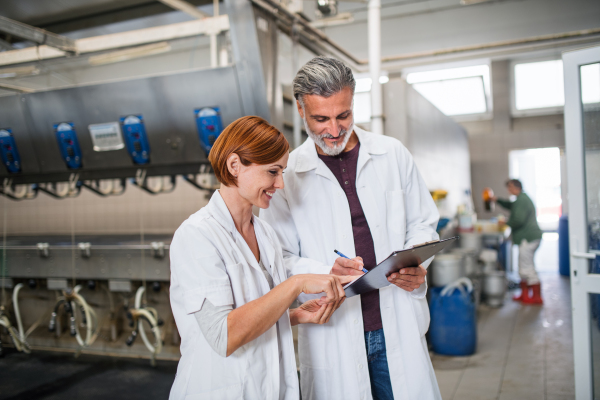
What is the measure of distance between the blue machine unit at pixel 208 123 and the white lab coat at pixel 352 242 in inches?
68.6

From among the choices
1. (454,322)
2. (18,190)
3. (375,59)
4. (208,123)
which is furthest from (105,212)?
(454,322)

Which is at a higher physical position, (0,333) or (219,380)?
(219,380)

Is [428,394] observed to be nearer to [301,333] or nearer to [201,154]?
[301,333]

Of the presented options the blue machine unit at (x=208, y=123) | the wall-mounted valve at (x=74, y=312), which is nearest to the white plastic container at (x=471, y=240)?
the blue machine unit at (x=208, y=123)

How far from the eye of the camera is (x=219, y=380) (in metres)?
1.07

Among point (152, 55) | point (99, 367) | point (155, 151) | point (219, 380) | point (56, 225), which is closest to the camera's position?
point (219, 380)

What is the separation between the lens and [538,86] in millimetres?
9234

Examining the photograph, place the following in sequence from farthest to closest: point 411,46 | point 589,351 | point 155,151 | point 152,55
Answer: point 411,46 < point 152,55 < point 155,151 < point 589,351

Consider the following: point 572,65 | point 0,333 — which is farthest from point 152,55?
point 572,65

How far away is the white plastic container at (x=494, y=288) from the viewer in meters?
5.49

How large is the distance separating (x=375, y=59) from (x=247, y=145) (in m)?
2.43

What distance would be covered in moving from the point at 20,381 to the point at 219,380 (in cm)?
282

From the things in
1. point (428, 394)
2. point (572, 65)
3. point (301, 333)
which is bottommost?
point (428, 394)

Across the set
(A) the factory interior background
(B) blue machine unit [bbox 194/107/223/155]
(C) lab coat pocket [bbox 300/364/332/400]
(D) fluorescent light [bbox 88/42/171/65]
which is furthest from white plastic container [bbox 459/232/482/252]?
(C) lab coat pocket [bbox 300/364/332/400]
